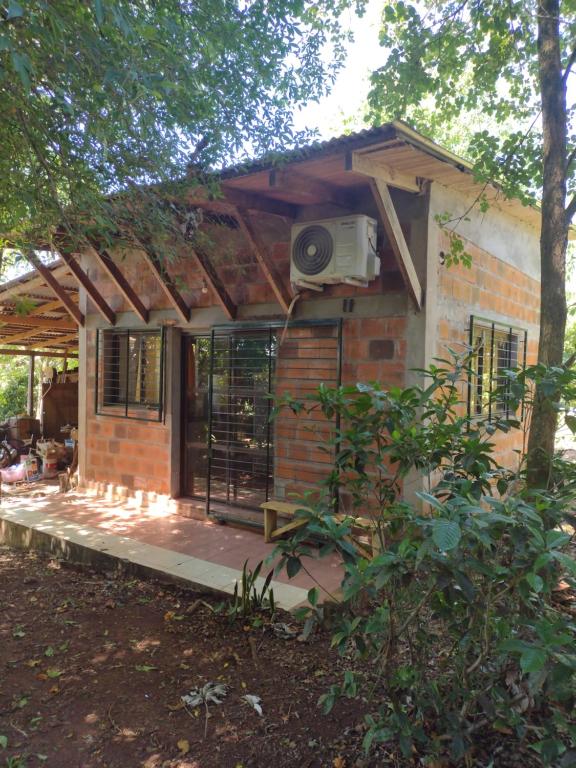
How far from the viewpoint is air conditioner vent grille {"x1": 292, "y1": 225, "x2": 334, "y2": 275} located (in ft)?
15.0

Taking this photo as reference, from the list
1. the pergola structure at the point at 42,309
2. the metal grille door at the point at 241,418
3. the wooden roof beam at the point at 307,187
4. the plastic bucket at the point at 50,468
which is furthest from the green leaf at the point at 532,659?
the plastic bucket at the point at 50,468

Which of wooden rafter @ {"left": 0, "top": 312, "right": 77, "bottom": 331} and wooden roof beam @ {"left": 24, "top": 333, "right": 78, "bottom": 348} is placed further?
wooden roof beam @ {"left": 24, "top": 333, "right": 78, "bottom": 348}

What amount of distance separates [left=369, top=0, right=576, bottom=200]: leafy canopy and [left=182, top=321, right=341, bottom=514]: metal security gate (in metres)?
1.90

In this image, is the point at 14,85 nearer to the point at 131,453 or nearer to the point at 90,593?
the point at 90,593

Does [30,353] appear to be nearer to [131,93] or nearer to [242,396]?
[242,396]

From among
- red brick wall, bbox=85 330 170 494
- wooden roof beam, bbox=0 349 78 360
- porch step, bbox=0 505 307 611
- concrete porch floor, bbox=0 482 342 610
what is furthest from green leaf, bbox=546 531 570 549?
wooden roof beam, bbox=0 349 78 360

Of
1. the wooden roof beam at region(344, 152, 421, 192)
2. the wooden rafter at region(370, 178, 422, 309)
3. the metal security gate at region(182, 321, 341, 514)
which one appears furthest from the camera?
the metal security gate at region(182, 321, 341, 514)

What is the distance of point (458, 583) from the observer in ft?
5.58

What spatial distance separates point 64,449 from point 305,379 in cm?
573

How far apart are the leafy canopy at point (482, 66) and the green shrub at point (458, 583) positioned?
237 centimetres

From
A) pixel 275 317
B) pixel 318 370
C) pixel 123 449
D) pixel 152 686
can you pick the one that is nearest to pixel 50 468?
pixel 123 449

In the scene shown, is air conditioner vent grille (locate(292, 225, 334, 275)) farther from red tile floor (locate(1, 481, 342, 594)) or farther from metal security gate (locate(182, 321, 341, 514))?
red tile floor (locate(1, 481, 342, 594))

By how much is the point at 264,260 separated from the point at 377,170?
1.51 meters

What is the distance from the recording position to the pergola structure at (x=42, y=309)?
23.1ft
